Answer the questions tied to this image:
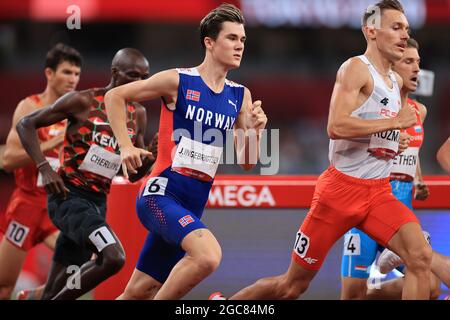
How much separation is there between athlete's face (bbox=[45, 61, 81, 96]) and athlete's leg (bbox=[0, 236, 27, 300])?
1453 millimetres

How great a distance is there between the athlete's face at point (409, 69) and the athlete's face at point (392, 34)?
3.31 ft

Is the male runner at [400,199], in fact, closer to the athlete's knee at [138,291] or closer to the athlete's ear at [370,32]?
the athlete's ear at [370,32]

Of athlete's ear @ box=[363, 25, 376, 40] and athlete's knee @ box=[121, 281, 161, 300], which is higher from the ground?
athlete's ear @ box=[363, 25, 376, 40]

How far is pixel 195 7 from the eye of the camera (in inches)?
661

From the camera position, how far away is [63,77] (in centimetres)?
805

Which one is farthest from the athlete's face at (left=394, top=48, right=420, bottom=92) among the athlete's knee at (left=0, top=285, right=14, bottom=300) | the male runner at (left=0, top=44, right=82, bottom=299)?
the athlete's knee at (left=0, top=285, right=14, bottom=300)

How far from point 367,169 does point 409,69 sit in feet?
4.61

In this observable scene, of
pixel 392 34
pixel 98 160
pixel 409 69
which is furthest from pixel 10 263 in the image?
pixel 392 34

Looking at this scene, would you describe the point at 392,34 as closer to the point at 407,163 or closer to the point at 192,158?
the point at 407,163

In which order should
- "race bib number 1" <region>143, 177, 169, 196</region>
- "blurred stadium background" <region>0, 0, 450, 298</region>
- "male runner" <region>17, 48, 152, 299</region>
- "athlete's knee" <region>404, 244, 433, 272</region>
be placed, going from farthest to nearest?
"blurred stadium background" <region>0, 0, 450, 298</region> → "male runner" <region>17, 48, 152, 299</region> → "race bib number 1" <region>143, 177, 169, 196</region> → "athlete's knee" <region>404, 244, 433, 272</region>

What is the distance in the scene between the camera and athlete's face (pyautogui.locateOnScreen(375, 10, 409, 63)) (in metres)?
5.88

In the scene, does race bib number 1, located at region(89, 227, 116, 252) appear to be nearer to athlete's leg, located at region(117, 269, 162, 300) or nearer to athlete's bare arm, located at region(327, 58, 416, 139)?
athlete's leg, located at region(117, 269, 162, 300)

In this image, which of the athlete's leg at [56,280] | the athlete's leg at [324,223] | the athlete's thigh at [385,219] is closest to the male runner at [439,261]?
the athlete's thigh at [385,219]

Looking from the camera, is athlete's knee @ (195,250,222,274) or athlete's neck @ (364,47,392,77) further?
athlete's neck @ (364,47,392,77)
